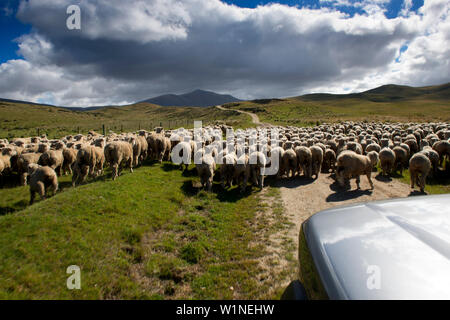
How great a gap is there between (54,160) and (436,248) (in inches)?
650

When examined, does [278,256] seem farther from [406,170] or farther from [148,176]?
[406,170]

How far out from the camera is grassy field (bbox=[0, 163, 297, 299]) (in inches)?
203

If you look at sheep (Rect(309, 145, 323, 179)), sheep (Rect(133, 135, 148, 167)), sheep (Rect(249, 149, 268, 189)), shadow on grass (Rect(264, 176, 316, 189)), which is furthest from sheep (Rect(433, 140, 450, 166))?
sheep (Rect(133, 135, 148, 167))

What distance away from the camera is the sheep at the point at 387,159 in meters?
14.3

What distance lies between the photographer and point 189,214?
9453mm

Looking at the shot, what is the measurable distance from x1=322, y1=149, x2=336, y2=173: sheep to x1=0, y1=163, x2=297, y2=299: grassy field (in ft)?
28.1

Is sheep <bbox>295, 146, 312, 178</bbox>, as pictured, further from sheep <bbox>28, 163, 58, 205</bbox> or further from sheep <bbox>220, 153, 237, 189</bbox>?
sheep <bbox>28, 163, 58, 205</bbox>

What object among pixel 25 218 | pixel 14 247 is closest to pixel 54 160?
pixel 25 218

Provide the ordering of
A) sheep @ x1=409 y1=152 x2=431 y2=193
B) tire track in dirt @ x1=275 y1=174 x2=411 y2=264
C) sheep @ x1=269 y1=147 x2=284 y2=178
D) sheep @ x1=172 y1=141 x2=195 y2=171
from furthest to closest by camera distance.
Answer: sheep @ x1=172 y1=141 x2=195 y2=171 → sheep @ x1=269 y1=147 x2=284 y2=178 → sheep @ x1=409 y1=152 x2=431 y2=193 → tire track in dirt @ x1=275 y1=174 x2=411 y2=264

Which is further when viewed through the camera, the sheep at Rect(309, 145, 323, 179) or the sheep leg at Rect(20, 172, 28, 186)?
the sheep at Rect(309, 145, 323, 179)

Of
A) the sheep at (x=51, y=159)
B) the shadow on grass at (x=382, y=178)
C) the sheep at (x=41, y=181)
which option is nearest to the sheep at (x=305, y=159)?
the shadow on grass at (x=382, y=178)

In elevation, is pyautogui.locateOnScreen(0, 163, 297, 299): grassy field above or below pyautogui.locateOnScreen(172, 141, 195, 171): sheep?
below

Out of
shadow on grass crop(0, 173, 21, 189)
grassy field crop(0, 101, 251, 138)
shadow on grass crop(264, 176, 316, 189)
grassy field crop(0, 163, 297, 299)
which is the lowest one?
grassy field crop(0, 163, 297, 299)

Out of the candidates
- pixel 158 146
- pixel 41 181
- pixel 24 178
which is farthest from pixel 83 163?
pixel 158 146
